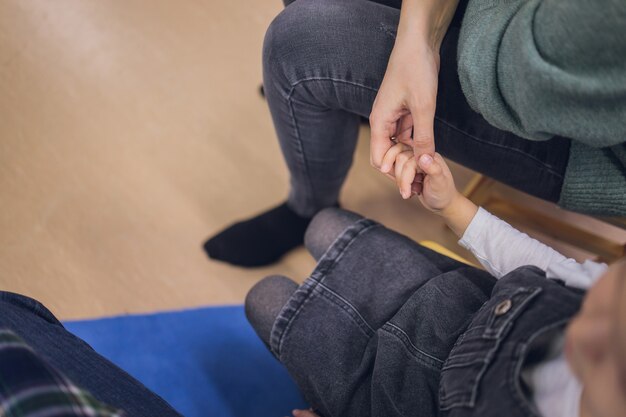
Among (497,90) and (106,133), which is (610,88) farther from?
(106,133)

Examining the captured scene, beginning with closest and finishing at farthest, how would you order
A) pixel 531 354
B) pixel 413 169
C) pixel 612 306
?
pixel 612 306, pixel 531 354, pixel 413 169

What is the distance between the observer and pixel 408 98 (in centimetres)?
63

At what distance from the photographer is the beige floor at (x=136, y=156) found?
1.02 m

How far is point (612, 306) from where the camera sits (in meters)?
0.39

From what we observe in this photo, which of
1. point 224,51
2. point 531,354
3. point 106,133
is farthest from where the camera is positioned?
point 224,51

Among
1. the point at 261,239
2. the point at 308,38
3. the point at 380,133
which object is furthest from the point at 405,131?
the point at 261,239

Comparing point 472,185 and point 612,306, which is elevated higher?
point 612,306

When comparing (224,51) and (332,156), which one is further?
(224,51)

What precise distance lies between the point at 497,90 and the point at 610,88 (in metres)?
0.12

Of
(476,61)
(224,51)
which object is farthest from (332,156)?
(224,51)

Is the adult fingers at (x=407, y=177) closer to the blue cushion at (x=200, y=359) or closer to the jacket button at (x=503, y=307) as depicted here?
the jacket button at (x=503, y=307)

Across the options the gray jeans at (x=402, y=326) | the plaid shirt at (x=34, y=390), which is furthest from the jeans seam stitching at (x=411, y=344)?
the plaid shirt at (x=34, y=390)

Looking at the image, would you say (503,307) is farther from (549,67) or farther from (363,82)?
(363,82)

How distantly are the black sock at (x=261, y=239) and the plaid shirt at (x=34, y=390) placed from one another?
606 millimetres
